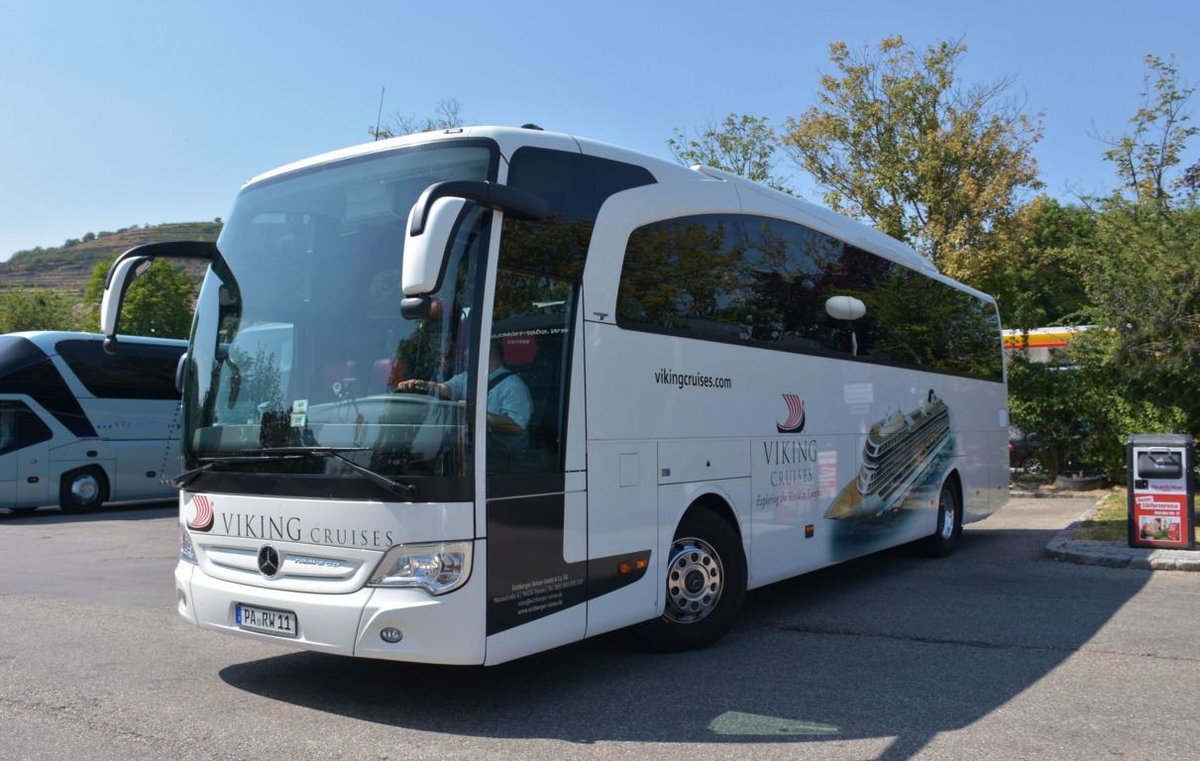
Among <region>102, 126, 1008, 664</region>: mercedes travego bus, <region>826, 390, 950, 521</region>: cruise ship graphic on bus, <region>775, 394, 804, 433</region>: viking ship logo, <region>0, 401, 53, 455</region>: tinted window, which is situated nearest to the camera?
<region>102, 126, 1008, 664</region>: mercedes travego bus

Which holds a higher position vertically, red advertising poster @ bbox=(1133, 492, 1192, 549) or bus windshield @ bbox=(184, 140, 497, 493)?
bus windshield @ bbox=(184, 140, 497, 493)

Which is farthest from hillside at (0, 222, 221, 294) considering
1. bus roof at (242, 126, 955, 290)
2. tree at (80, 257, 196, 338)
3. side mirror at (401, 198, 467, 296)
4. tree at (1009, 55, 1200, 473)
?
side mirror at (401, 198, 467, 296)

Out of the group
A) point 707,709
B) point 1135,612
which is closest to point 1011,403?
point 1135,612

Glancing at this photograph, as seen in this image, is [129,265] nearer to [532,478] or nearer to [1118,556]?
[532,478]

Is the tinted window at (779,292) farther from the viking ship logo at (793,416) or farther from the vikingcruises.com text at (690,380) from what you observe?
the viking ship logo at (793,416)

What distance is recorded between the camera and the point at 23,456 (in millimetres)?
20234

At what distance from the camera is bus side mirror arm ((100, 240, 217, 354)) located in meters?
6.61

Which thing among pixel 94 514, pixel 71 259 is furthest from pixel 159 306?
pixel 71 259

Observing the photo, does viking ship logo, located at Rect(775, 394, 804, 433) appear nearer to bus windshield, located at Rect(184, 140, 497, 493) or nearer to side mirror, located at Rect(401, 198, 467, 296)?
bus windshield, located at Rect(184, 140, 497, 493)

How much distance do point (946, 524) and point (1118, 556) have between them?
79.0 inches

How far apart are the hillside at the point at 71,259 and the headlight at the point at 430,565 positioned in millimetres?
121880

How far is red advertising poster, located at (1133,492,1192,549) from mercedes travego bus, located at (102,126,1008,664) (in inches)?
221

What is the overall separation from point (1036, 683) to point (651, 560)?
2553mm

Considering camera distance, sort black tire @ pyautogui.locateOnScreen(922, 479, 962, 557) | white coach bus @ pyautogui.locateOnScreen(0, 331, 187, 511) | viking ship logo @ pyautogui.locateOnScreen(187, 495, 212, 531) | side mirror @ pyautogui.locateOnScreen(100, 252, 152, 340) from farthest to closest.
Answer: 1. white coach bus @ pyautogui.locateOnScreen(0, 331, 187, 511)
2. black tire @ pyautogui.locateOnScreen(922, 479, 962, 557)
3. side mirror @ pyautogui.locateOnScreen(100, 252, 152, 340)
4. viking ship logo @ pyautogui.locateOnScreen(187, 495, 212, 531)
